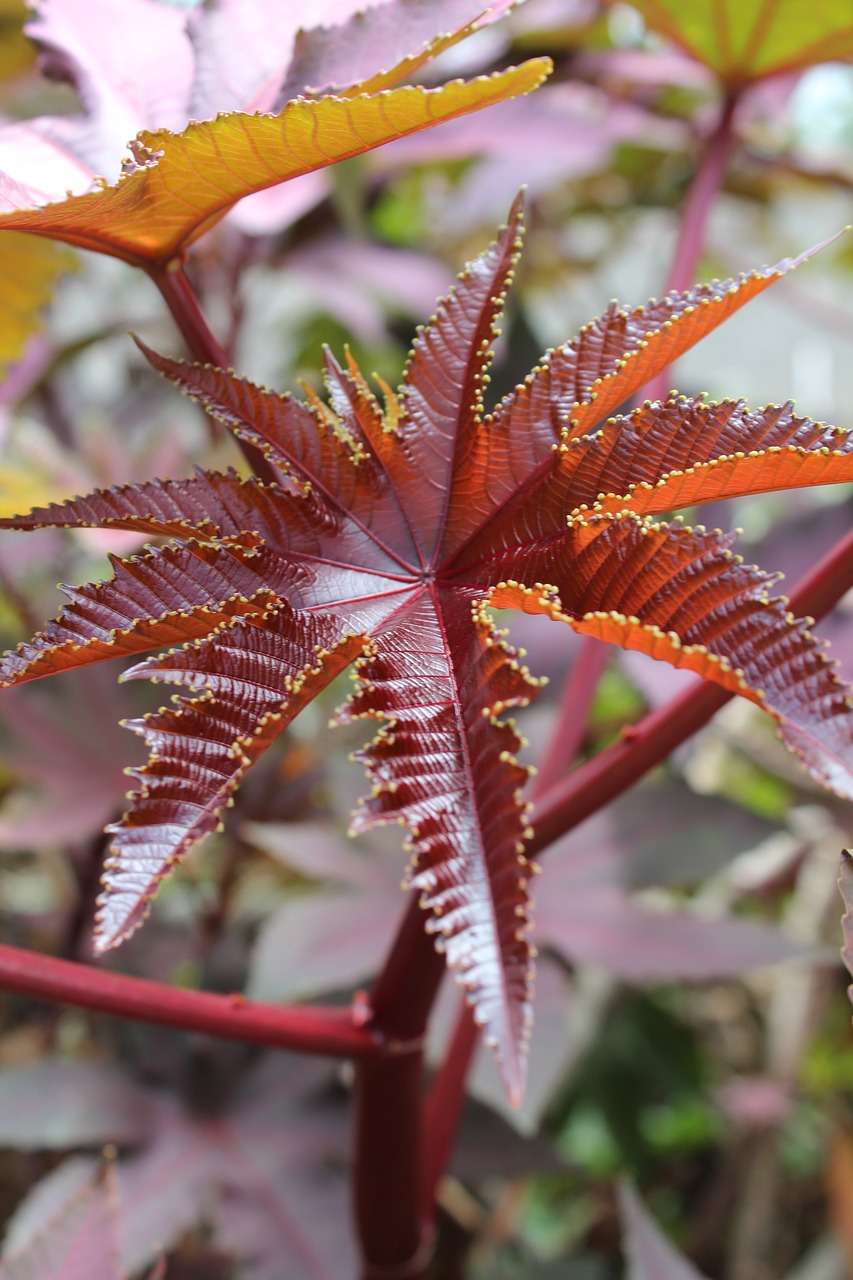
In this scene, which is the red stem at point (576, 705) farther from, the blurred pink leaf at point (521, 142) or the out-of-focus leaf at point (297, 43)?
the blurred pink leaf at point (521, 142)

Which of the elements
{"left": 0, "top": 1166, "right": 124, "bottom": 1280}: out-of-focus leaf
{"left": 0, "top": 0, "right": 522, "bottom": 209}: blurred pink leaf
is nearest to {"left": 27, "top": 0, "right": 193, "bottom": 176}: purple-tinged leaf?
{"left": 0, "top": 0, "right": 522, "bottom": 209}: blurred pink leaf

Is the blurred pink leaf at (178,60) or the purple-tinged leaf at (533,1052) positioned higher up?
the blurred pink leaf at (178,60)

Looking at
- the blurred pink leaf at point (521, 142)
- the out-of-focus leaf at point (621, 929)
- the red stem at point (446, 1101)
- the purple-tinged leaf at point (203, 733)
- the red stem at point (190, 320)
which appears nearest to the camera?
the purple-tinged leaf at point (203, 733)

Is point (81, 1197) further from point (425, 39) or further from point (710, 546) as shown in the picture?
point (425, 39)

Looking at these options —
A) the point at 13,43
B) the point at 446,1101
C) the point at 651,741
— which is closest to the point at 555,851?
the point at 446,1101

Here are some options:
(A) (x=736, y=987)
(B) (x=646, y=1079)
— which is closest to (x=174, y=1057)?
→ (B) (x=646, y=1079)

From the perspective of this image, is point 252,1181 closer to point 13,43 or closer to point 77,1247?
point 77,1247

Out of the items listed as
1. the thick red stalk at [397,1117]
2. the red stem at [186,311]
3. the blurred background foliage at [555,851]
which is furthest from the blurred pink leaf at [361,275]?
the thick red stalk at [397,1117]
